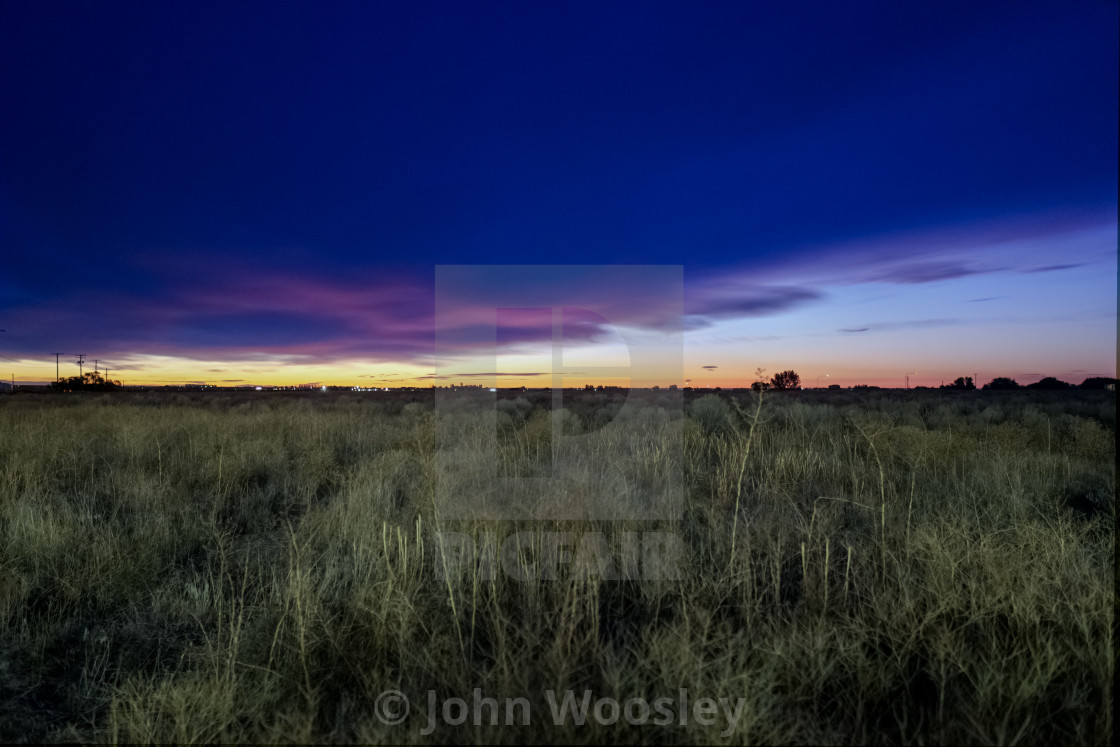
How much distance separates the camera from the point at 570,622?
250 centimetres

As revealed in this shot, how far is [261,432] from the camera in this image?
31.8 feet

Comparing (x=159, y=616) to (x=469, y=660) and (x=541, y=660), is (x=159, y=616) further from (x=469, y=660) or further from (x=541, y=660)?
(x=541, y=660)

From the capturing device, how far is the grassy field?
204 centimetres

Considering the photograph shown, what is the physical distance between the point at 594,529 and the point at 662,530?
1.93 ft
